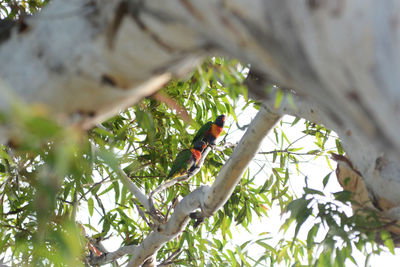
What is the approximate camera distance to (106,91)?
53cm

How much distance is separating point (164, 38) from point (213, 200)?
101 centimetres

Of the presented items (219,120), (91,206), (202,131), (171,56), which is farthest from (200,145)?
(171,56)

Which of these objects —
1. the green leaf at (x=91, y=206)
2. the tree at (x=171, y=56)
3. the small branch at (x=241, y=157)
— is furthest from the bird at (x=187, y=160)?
the tree at (x=171, y=56)

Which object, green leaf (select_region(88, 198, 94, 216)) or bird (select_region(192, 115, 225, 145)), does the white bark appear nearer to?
green leaf (select_region(88, 198, 94, 216))

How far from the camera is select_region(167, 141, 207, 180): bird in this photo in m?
2.09

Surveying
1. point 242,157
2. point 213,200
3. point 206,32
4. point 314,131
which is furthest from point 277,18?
point 314,131

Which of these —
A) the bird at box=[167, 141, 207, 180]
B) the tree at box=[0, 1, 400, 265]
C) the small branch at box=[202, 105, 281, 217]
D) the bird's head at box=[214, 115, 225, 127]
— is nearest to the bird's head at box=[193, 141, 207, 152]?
the bird at box=[167, 141, 207, 180]

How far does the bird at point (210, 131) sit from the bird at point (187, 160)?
1.5 inches

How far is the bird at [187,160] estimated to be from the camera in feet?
6.86

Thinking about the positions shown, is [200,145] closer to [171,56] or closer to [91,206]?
[91,206]

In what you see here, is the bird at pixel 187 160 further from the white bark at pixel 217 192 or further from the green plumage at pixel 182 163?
the white bark at pixel 217 192

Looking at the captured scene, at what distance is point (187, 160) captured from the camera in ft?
6.89

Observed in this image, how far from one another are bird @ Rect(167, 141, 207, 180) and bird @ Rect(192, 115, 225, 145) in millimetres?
39

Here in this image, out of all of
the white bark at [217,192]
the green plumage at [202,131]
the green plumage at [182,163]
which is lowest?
the white bark at [217,192]
